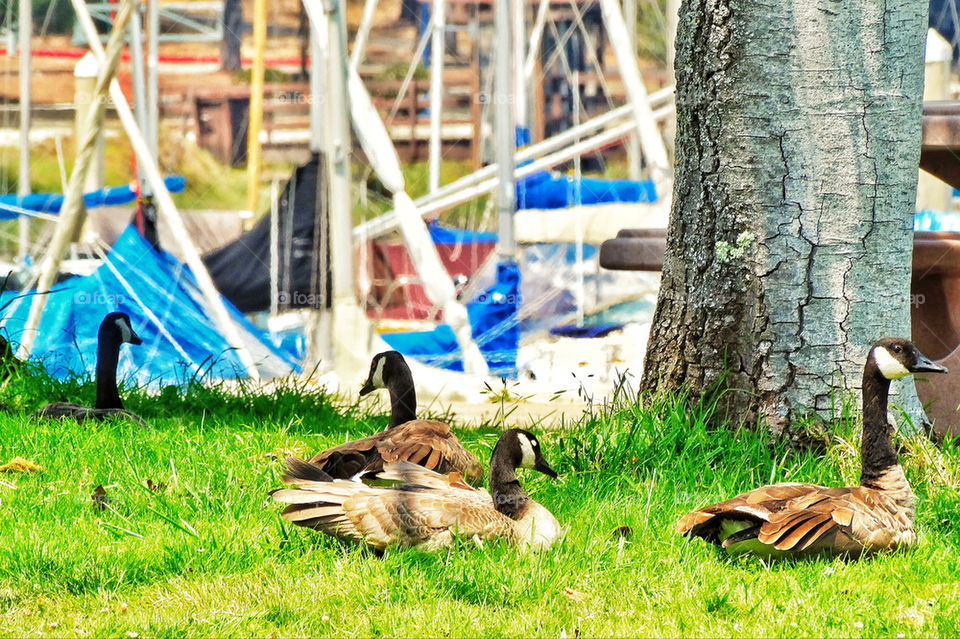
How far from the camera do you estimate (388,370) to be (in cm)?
577

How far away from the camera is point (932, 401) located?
5332 mm

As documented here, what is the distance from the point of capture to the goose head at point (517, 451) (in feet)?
13.7

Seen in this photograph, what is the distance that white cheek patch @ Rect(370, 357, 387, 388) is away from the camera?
19.0ft

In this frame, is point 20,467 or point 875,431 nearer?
point 875,431

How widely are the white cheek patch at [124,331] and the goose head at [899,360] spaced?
4226 mm

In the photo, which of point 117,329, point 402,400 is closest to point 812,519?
point 402,400

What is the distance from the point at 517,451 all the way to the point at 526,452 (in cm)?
5

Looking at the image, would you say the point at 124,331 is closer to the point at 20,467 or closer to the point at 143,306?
the point at 20,467

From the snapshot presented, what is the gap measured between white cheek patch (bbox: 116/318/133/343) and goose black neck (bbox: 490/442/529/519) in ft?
10.4

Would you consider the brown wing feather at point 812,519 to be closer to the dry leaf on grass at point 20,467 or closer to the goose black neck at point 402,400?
the goose black neck at point 402,400

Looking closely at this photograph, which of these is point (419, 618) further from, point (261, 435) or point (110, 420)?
point (110, 420)

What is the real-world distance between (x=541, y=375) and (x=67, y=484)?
6691 millimetres

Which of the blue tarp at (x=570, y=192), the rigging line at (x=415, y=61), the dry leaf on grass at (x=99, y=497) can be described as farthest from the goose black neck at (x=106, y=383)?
the blue tarp at (x=570, y=192)

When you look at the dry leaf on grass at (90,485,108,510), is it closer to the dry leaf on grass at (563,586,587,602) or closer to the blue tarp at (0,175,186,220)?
the dry leaf on grass at (563,586,587,602)
